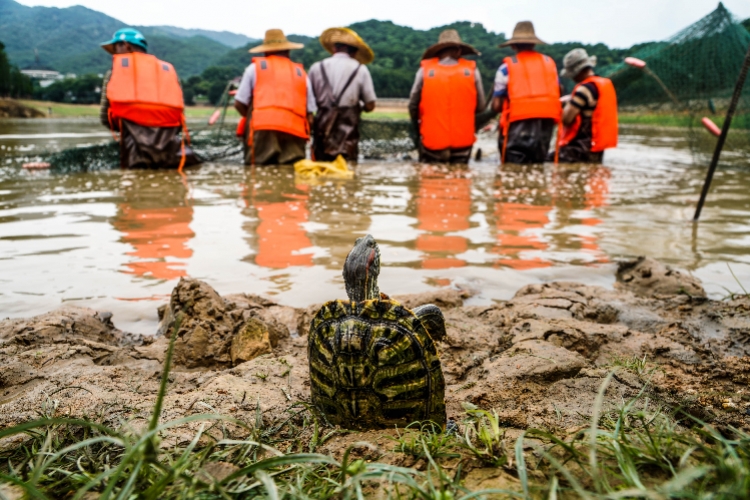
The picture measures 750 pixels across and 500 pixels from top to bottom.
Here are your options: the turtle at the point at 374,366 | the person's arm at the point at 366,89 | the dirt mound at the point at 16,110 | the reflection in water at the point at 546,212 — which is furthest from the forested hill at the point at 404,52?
the turtle at the point at 374,366

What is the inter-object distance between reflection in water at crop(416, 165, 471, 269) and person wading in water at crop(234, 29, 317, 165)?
2420mm

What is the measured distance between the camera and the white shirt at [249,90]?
908cm

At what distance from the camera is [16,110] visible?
24.8m

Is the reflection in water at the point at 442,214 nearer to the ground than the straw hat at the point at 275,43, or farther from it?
nearer to the ground

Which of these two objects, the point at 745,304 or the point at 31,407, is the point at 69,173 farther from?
the point at 745,304

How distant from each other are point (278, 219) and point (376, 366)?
3888 millimetres

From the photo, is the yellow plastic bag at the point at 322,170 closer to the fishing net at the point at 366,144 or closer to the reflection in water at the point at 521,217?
the fishing net at the point at 366,144

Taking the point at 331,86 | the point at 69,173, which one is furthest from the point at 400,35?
the point at 69,173

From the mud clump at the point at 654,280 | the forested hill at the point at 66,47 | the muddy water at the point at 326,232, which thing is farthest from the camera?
the forested hill at the point at 66,47

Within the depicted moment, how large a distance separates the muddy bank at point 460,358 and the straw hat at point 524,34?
7221 millimetres

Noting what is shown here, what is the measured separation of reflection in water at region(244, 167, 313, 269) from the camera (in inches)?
161

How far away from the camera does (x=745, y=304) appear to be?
2.91m

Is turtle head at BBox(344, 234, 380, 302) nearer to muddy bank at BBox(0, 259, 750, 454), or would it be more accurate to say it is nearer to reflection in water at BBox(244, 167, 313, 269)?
muddy bank at BBox(0, 259, 750, 454)

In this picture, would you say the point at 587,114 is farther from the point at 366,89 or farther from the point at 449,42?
the point at 366,89
